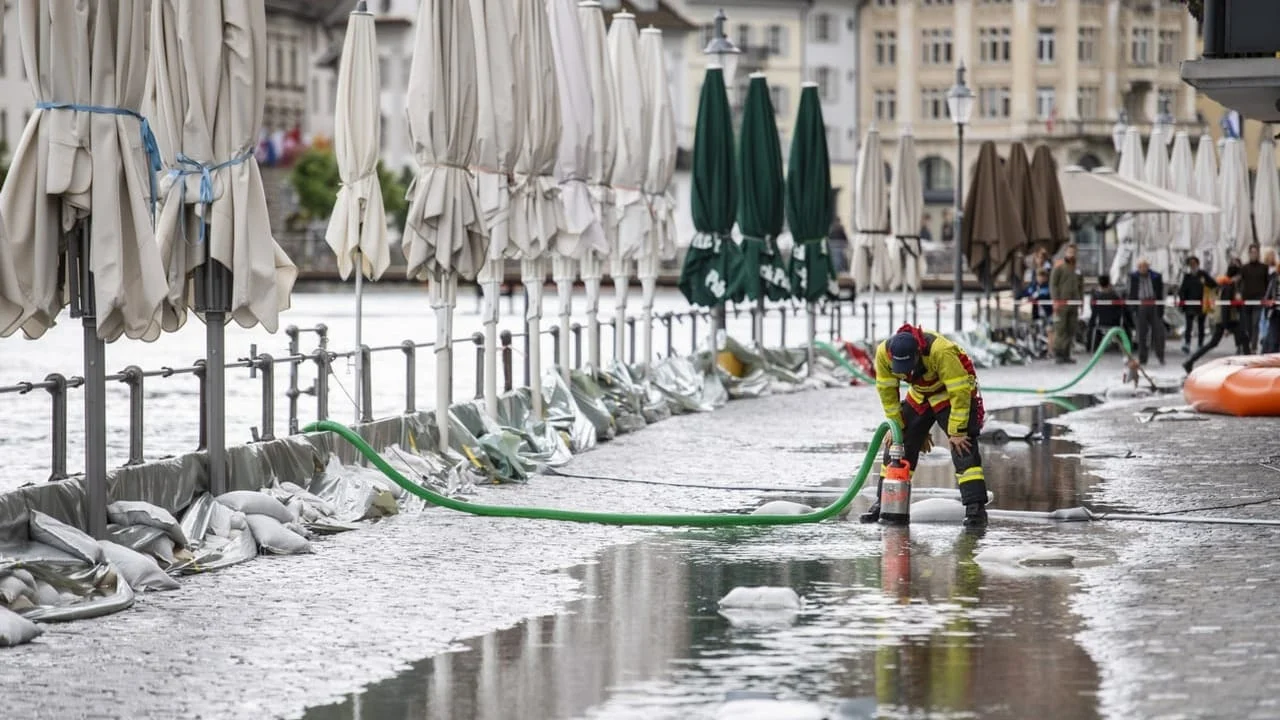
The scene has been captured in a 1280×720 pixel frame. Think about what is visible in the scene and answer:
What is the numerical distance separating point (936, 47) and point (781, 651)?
12342 centimetres

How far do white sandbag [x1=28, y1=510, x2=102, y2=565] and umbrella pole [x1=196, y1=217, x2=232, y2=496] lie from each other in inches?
84.7

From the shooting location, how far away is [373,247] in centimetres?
1878

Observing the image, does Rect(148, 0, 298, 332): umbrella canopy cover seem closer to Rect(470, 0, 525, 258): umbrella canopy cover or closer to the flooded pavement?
the flooded pavement

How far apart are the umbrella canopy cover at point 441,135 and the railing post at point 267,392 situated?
2.56 meters

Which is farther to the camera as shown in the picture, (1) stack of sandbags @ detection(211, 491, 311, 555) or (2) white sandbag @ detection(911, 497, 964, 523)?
(2) white sandbag @ detection(911, 497, 964, 523)

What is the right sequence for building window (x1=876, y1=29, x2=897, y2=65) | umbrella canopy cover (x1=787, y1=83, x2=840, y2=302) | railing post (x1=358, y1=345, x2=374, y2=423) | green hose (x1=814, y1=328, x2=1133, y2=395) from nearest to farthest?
railing post (x1=358, y1=345, x2=374, y2=423) → green hose (x1=814, y1=328, x2=1133, y2=395) → umbrella canopy cover (x1=787, y1=83, x2=840, y2=302) → building window (x1=876, y1=29, x2=897, y2=65)

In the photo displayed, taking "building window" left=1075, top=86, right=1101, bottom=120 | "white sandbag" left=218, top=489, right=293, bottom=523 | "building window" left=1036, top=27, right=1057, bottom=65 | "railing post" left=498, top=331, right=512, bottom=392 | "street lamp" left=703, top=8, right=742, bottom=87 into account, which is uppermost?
"building window" left=1036, top=27, right=1057, bottom=65

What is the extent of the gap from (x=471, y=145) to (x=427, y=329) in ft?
95.0

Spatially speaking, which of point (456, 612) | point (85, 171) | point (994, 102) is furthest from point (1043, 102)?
point (456, 612)

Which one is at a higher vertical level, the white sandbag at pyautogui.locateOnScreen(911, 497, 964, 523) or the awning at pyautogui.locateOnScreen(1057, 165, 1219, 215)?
the awning at pyautogui.locateOnScreen(1057, 165, 1219, 215)

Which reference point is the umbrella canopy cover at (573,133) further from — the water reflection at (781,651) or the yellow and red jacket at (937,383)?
the water reflection at (781,651)

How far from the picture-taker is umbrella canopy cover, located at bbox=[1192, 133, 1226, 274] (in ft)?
153

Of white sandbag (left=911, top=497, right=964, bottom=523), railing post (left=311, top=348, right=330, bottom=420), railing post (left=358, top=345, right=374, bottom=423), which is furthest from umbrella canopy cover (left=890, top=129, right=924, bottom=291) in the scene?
white sandbag (left=911, top=497, right=964, bottom=523)

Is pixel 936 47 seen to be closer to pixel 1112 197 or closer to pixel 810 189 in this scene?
pixel 1112 197
